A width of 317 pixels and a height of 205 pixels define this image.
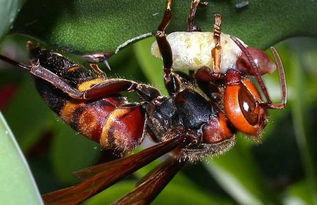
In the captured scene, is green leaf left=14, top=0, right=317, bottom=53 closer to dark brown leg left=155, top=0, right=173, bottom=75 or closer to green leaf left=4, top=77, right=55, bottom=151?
dark brown leg left=155, top=0, right=173, bottom=75

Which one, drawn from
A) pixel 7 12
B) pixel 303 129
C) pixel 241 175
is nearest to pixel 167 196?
pixel 241 175

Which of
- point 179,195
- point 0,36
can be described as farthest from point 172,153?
point 0,36

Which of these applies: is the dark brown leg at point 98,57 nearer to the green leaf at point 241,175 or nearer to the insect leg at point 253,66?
the insect leg at point 253,66

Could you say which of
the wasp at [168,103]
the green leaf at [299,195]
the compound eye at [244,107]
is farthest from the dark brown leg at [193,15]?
the green leaf at [299,195]

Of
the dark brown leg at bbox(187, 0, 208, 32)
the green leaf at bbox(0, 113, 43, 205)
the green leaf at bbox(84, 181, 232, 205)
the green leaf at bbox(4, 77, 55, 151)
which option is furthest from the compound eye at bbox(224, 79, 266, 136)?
the green leaf at bbox(4, 77, 55, 151)

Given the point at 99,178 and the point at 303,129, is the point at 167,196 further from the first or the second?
the point at 99,178

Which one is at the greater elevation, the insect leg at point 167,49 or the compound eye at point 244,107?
the insect leg at point 167,49

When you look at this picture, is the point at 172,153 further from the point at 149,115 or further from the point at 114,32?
the point at 114,32
